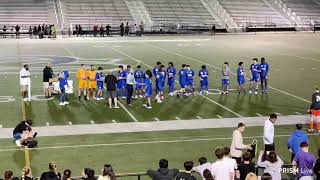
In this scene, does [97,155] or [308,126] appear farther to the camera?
[308,126]

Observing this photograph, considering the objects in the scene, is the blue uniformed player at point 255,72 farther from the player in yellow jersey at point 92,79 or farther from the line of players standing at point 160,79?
the player in yellow jersey at point 92,79

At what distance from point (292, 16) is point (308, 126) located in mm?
54771

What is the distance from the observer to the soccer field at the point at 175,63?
70.5ft

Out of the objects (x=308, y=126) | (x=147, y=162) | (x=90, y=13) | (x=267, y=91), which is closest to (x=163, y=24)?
(x=90, y=13)

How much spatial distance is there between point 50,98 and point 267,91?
9883 millimetres

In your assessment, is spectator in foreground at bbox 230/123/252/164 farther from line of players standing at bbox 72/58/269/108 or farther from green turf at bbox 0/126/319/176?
line of players standing at bbox 72/58/269/108

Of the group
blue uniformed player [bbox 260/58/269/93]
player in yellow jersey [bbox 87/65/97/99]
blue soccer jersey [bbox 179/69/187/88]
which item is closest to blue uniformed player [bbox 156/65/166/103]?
blue soccer jersey [bbox 179/69/187/88]

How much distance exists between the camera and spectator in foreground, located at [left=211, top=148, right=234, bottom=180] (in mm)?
10391

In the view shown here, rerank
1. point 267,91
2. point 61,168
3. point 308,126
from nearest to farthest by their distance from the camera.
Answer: point 61,168, point 308,126, point 267,91

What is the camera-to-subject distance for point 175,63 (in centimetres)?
3597

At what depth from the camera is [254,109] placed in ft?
73.3

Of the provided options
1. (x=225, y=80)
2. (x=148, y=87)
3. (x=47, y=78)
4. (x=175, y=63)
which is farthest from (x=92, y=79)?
(x=175, y=63)

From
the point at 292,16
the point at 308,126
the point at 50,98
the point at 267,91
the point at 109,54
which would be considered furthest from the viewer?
the point at 292,16

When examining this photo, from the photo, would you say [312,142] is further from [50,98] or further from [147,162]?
[50,98]
